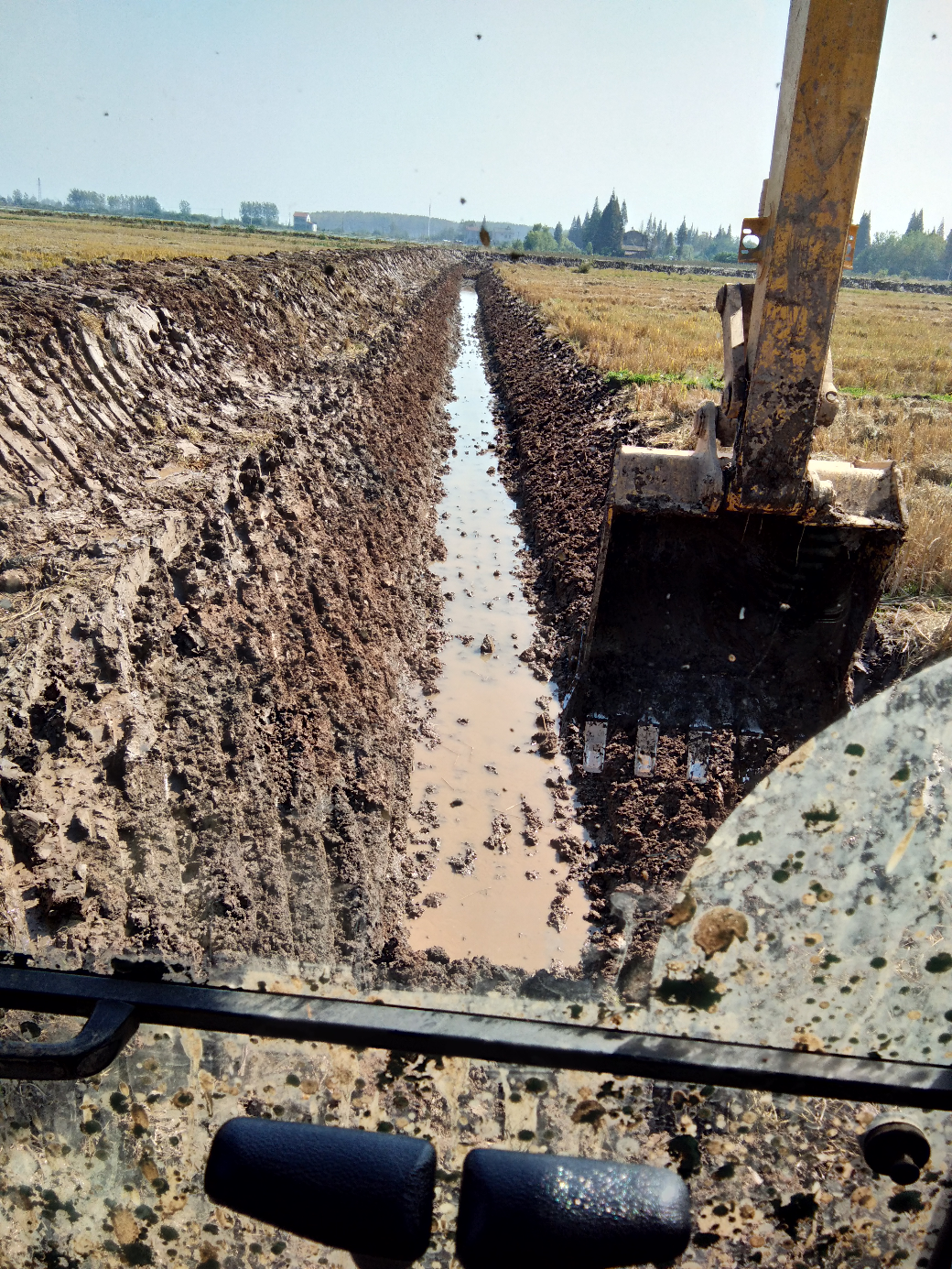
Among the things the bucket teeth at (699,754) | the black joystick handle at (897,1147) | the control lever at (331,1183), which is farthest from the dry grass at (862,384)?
the control lever at (331,1183)

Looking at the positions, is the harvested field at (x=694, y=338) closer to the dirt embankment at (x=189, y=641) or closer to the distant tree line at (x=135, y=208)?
the dirt embankment at (x=189, y=641)

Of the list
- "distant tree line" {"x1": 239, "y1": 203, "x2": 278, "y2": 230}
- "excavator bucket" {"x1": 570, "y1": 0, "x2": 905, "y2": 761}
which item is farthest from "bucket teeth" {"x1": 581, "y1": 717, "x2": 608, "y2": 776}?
"distant tree line" {"x1": 239, "y1": 203, "x2": 278, "y2": 230}

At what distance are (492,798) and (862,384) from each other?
13.7 m

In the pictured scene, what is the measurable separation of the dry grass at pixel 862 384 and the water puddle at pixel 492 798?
268cm

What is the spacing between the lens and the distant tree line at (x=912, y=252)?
8019 centimetres

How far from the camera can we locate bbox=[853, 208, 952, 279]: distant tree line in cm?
8019

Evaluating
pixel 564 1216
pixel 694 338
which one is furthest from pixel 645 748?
pixel 694 338

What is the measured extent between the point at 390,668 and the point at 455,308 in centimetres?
3208

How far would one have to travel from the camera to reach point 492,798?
5.67 metres

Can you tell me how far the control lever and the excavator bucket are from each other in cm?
420

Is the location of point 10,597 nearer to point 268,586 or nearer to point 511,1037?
point 268,586

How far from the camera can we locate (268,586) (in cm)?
648

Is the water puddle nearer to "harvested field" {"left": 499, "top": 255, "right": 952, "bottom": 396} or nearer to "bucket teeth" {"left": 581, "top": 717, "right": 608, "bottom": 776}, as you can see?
"bucket teeth" {"left": 581, "top": 717, "right": 608, "bottom": 776}

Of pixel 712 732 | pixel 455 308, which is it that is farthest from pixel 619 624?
pixel 455 308
